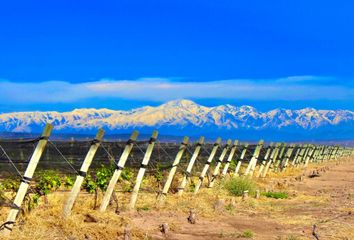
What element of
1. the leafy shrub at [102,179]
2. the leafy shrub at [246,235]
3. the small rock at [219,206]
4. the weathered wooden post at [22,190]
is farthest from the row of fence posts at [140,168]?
the leafy shrub at [246,235]

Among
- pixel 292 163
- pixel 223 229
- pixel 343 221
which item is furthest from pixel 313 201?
pixel 292 163

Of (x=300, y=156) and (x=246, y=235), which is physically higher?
(x=300, y=156)

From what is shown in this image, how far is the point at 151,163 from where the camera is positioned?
21.3m

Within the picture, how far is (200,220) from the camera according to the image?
47.0 ft

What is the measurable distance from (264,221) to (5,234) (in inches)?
260

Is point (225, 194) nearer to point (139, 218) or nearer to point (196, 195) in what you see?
point (196, 195)

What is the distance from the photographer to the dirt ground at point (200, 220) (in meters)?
11.7

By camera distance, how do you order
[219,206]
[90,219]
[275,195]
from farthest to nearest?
[275,195], [219,206], [90,219]

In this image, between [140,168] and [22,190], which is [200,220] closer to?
[140,168]

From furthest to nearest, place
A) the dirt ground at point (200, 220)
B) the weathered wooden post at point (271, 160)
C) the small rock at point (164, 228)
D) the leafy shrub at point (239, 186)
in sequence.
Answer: the weathered wooden post at point (271, 160)
the leafy shrub at point (239, 186)
the small rock at point (164, 228)
the dirt ground at point (200, 220)

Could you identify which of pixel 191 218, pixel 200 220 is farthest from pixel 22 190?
pixel 200 220

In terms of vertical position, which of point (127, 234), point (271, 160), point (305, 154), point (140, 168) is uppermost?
point (305, 154)

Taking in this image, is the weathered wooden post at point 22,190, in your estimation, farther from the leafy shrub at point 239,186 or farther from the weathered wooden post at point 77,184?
the leafy shrub at point 239,186

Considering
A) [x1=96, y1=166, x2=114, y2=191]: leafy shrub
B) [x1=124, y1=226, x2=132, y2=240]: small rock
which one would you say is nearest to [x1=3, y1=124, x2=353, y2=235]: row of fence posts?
[x1=96, y1=166, x2=114, y2=191]: leafy shrub
